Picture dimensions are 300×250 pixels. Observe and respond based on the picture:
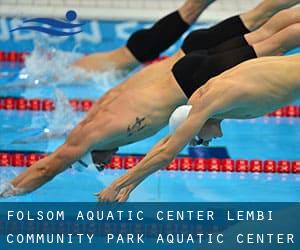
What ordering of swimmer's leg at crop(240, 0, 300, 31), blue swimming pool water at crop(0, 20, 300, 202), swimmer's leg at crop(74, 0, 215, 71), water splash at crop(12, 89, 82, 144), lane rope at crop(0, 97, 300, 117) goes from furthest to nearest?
lane rope at crop(0, 97, 300, 117) < water splash at crop(12, 89, 82, 144) < swimmer's leg at crop(74, 0, 215, 71) < blue swimming pool water at crop(0, 20, 300, 202) < swimmer's leg at crop(240, 0, 300, 31)

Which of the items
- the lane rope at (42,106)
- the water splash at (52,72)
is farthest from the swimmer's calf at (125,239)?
the water splash at (52,72)

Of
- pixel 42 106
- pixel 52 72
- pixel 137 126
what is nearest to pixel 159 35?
pixel 137 126

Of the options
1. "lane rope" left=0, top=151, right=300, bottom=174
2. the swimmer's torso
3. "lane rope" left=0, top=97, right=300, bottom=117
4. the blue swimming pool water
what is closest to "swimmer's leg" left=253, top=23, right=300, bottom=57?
the swimmer's torso

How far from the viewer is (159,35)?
514cm

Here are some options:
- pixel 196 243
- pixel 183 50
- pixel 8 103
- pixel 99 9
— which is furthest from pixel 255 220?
pixel 99 9

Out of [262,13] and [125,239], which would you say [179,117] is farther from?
[262,13]

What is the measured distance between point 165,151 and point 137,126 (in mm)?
618

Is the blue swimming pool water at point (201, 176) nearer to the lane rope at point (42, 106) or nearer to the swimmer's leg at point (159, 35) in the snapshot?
the lane rope at point (42, 106)

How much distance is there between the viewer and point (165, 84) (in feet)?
14.4

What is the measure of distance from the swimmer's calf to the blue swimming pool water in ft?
1.90

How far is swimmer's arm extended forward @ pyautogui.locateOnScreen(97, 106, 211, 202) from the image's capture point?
12.1ft

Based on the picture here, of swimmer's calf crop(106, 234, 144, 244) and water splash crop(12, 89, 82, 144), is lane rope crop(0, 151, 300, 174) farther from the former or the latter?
swimmer's calf crop(106, 234, 144, 244)

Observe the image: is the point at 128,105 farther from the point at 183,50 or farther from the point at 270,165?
the point at 270,165

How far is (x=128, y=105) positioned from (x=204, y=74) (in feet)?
1.29
